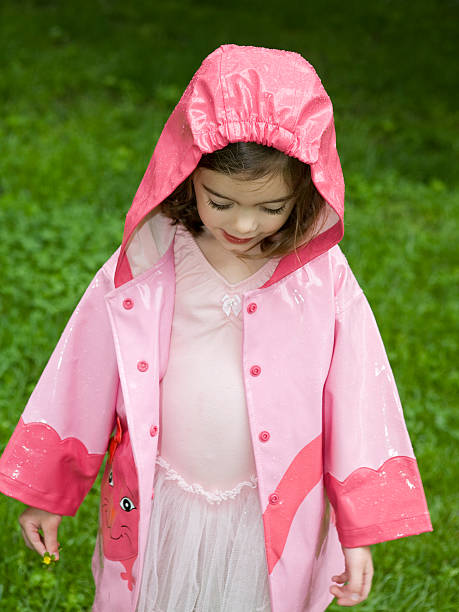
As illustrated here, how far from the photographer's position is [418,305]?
433cm

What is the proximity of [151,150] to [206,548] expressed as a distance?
3.78 meters

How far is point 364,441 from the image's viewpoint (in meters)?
1.84

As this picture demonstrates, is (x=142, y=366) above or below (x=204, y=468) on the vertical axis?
above

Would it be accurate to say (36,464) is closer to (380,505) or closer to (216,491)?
(216,491)

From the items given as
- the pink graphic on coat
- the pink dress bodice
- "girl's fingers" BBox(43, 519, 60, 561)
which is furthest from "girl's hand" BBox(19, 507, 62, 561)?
the pink dress bodice

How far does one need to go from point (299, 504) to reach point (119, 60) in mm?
5380

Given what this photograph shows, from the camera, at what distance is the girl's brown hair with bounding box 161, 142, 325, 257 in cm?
164

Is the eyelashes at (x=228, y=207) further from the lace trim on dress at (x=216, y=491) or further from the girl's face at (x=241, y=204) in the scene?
the lace trim on dress at (x=216, y=491)

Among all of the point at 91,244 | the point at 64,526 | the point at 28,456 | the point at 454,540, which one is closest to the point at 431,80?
the point at 91,244

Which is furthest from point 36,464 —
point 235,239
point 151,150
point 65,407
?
point 151,150

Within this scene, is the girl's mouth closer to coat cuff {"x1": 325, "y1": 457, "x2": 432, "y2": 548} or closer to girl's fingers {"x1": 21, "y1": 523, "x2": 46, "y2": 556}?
coat cuff {"x1": 325, "y1": 457, "x2": 432, "y2": 548}

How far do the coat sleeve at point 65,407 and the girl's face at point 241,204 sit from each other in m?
0.31

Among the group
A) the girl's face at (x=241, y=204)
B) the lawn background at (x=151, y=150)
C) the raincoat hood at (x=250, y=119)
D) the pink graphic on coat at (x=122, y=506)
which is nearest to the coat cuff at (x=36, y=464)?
the pink graphic on coat at (x=122, y=506)

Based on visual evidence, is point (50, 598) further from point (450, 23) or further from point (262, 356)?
point (450, 23)
